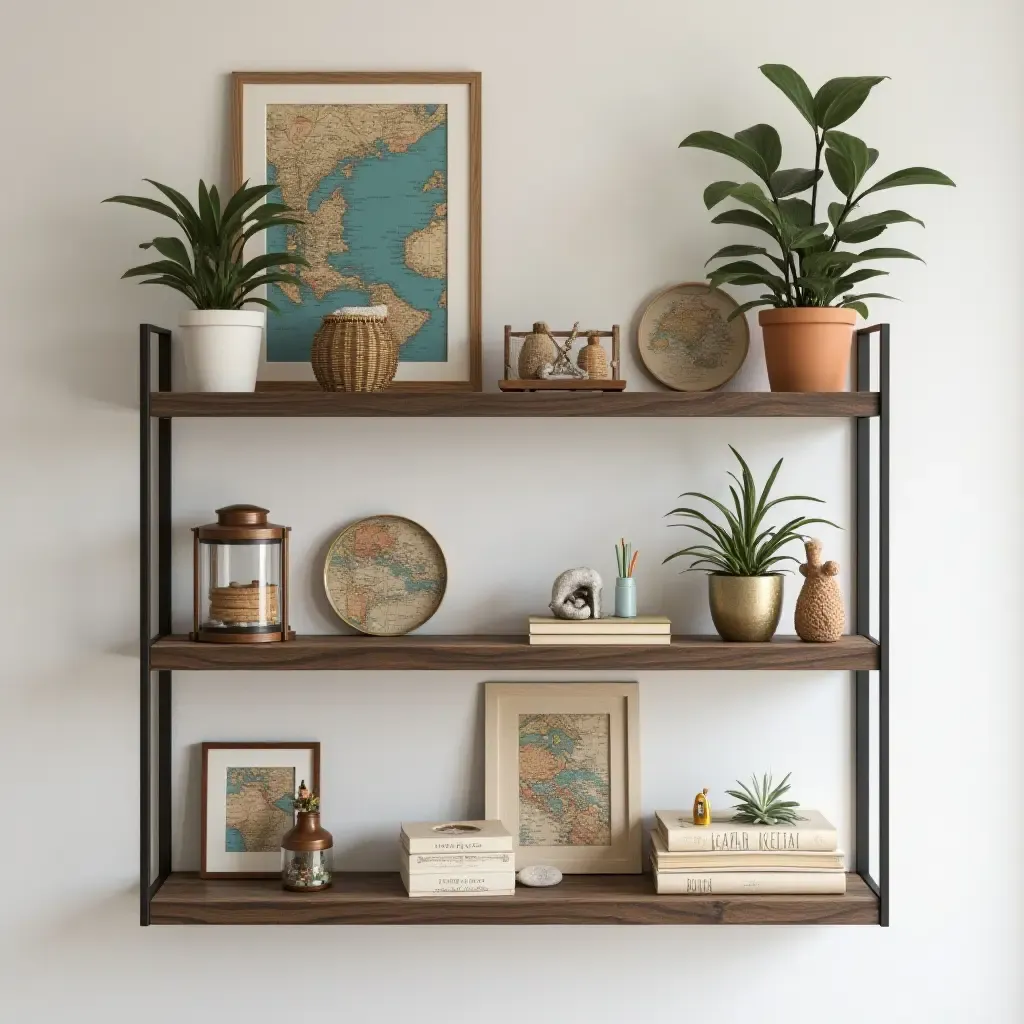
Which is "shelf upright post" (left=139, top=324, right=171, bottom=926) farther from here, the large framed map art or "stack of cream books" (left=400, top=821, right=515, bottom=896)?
"stack of cream books" (left=400, top=821, right=515, bottom=896)

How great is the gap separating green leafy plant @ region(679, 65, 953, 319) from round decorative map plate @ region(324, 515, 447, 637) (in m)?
0.67

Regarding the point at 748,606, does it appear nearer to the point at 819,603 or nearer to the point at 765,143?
the point at 819,603

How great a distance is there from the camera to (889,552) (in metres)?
1.91

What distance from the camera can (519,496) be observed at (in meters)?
1.95

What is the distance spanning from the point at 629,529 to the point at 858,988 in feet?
2.88

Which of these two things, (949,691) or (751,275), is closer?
(751,275)

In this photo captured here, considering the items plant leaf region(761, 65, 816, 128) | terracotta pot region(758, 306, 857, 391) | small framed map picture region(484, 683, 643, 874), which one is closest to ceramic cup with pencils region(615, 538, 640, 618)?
small framed map picture region(484, 683, 643, 874)

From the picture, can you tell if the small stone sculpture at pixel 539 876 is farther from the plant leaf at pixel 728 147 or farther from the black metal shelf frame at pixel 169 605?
the plant leaf at pixel 728 147

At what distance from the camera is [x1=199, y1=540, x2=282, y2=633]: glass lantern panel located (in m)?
1.79

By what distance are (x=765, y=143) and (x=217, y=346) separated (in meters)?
0.91

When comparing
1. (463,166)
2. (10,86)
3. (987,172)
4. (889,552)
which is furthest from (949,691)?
(10,86)

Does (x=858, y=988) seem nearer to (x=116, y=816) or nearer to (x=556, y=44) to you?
(x=116, y=816)

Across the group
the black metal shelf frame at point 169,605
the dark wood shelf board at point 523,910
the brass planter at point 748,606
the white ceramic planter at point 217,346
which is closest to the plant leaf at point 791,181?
the black metal shelf frame at point 169,605

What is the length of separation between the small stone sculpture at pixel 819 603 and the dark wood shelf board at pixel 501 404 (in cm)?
24
